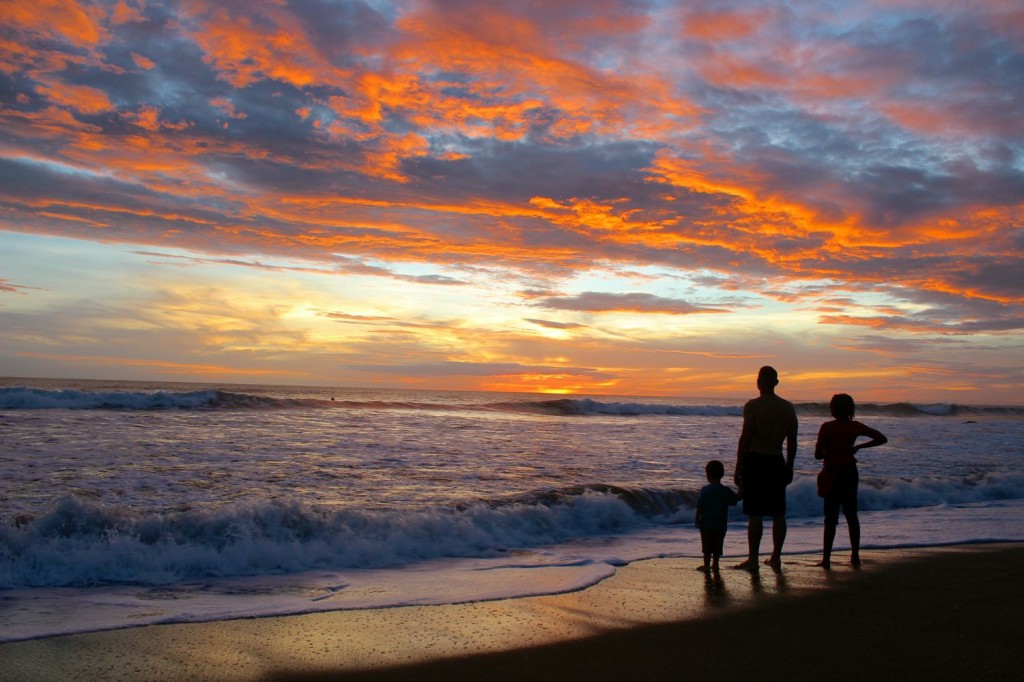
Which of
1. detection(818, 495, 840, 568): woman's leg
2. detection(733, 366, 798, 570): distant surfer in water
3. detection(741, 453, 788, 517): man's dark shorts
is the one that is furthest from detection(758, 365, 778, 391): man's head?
detection(818, 495, 840, 568): woman's leg

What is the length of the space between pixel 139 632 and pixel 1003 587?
7.11 m

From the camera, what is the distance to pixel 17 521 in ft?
26.4

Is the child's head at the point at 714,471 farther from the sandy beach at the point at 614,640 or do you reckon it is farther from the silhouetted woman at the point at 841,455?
the silhouetted woman at the point at 841,455

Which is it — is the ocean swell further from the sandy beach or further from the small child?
the small child

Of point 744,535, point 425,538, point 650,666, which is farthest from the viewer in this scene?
point 744,535

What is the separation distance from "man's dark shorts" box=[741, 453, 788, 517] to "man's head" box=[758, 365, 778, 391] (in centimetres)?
66

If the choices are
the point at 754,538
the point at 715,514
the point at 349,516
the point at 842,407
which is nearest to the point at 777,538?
the point at 754,538

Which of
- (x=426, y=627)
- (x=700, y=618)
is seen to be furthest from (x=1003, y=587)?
(x=426, y=627)

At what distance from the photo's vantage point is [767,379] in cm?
713

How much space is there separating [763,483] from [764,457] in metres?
0.25

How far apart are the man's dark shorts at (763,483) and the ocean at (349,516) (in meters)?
1.35

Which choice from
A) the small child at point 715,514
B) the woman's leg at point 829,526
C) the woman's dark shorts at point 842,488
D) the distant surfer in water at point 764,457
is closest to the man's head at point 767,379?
the distant surfer in water at point 764,457

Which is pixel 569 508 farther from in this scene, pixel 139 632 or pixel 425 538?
pixel 139 632

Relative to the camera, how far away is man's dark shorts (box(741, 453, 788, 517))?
278 inches
